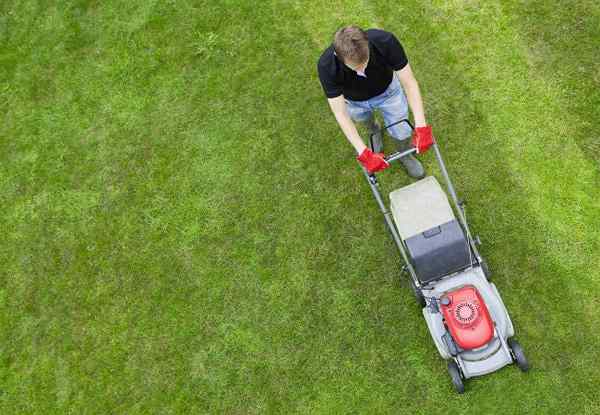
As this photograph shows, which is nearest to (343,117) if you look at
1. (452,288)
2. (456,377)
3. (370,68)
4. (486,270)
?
(370,68)

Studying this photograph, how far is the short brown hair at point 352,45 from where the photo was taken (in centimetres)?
348

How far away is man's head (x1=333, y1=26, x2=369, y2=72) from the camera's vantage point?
11.4 feet

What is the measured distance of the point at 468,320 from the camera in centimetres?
412

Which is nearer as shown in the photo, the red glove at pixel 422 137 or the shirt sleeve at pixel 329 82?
the shirt sleeve at pixel 329 82

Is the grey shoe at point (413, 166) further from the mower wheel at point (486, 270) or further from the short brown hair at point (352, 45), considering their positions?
the short brown hair at point (352, 45)

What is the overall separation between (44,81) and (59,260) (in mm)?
2120

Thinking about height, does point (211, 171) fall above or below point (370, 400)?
above

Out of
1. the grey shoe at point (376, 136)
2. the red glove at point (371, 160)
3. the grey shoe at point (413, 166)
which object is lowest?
the grey shoe at point (413, 166)

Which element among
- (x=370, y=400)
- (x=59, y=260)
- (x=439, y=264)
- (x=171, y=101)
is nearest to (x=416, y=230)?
(x=439, y=264)

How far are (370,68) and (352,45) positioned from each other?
0.56 metres

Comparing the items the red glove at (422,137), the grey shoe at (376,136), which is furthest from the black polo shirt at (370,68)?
the grey shoe at (376,136)

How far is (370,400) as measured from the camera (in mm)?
4766

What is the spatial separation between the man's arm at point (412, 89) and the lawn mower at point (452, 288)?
0.79 feet

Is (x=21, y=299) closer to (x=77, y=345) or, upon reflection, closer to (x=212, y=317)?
(x=77, y=345)
